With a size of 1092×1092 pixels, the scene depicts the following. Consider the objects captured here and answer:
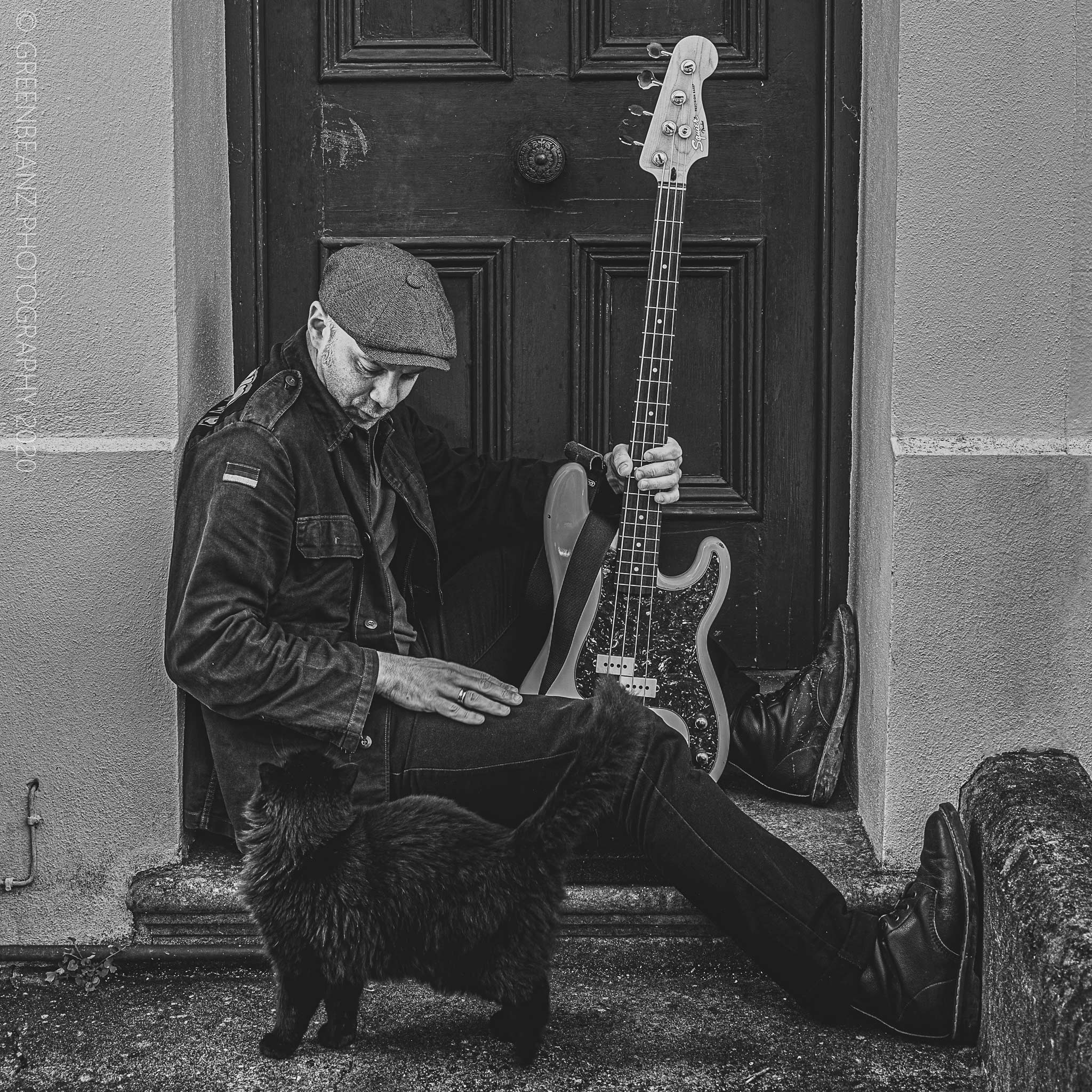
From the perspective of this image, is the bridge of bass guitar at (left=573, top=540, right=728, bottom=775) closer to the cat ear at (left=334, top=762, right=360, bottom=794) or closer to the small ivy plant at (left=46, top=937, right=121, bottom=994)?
the cat ear at (left=334, top=762, right=360, bottom=794)

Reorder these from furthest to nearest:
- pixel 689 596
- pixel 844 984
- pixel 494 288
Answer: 1. pixel 494 288
2. pixel 689 596
3. pixel 844 984

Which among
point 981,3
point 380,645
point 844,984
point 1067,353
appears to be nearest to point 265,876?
point 380,645

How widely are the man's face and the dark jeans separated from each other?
60 centimetres

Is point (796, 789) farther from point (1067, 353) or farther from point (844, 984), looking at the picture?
point (1067, 353)

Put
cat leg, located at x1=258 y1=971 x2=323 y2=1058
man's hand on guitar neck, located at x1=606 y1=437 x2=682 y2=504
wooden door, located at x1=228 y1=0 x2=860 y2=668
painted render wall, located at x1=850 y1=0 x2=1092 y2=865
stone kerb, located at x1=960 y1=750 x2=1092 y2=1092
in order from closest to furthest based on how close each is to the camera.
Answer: stone kerb, located at x1=960 y1=750 x2=1092 y2=1092
cat leg, located at x1=258 y1=971 x2=323 y2=1058
painted render wall, located at x1=850 y1=0 x2=1092 y2=865
man's hand on guitar neck, located at x1=606 y1=437 x2=682 y2=504
wooden door, located at x1=228 y1=0 x2=860 y2=668

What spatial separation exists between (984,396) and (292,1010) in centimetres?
186

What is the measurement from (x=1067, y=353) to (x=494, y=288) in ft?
4.44

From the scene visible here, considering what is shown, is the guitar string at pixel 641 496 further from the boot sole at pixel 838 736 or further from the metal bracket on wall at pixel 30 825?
the metal bracket on wall at pixel 30 825

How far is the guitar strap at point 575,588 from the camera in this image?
3049 millimetres

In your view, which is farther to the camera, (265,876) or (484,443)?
(484,443)

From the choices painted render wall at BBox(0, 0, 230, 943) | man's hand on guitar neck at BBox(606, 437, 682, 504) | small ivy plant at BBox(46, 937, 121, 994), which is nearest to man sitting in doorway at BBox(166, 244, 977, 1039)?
painted render wall at BBox(0, 0, 230, 943)

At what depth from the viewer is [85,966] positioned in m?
2.88

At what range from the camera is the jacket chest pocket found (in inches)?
105

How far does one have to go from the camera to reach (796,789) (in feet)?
10.4
